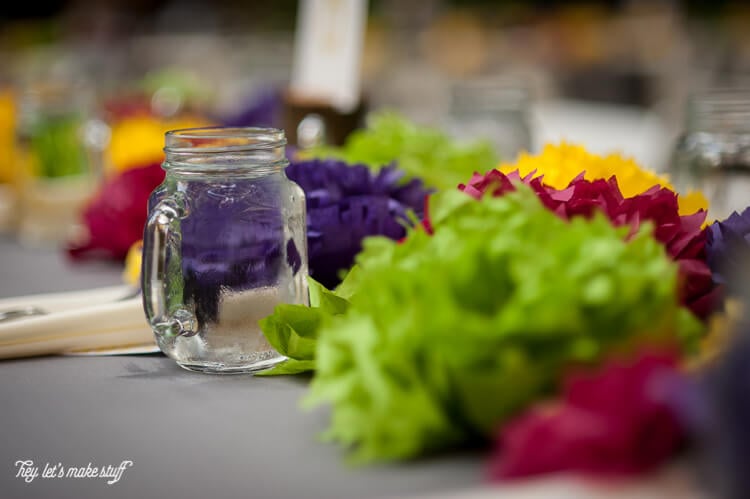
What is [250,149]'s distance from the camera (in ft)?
2.22

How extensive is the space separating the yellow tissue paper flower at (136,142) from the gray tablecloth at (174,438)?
73 centimetres

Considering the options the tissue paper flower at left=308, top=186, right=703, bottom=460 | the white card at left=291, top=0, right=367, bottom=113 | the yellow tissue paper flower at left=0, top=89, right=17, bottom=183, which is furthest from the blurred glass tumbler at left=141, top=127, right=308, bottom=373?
the yellow tissue paper flower at left=0, top=89, right=17, bottom=183

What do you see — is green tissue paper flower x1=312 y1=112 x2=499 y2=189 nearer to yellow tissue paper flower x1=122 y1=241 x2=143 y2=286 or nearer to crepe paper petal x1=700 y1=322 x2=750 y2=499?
yellow tissue paper flower x1=122 y1=241 x2=143 y2=286

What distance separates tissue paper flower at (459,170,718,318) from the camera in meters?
0.57

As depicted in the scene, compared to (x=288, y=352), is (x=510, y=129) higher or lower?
higher

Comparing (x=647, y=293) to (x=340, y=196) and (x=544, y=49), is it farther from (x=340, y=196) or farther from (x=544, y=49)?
(x=544, y=49)

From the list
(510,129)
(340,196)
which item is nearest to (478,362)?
(340,196)

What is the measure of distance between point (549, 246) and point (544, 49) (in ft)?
13.0

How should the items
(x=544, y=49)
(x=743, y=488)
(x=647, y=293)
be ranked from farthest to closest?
(x=544, y=49) < (x=647, y=293) < (x=743, y=488)

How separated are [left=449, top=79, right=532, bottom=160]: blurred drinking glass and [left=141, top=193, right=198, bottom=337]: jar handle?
0.69m

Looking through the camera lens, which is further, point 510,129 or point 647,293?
point 510,129

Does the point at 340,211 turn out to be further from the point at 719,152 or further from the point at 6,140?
the point at 6,140

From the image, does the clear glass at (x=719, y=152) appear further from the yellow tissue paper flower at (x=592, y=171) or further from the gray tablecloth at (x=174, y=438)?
the gray tablecloth at (x=174, y=438)

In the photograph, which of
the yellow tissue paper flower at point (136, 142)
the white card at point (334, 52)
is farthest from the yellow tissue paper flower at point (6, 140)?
the white card at point (334, 52)
